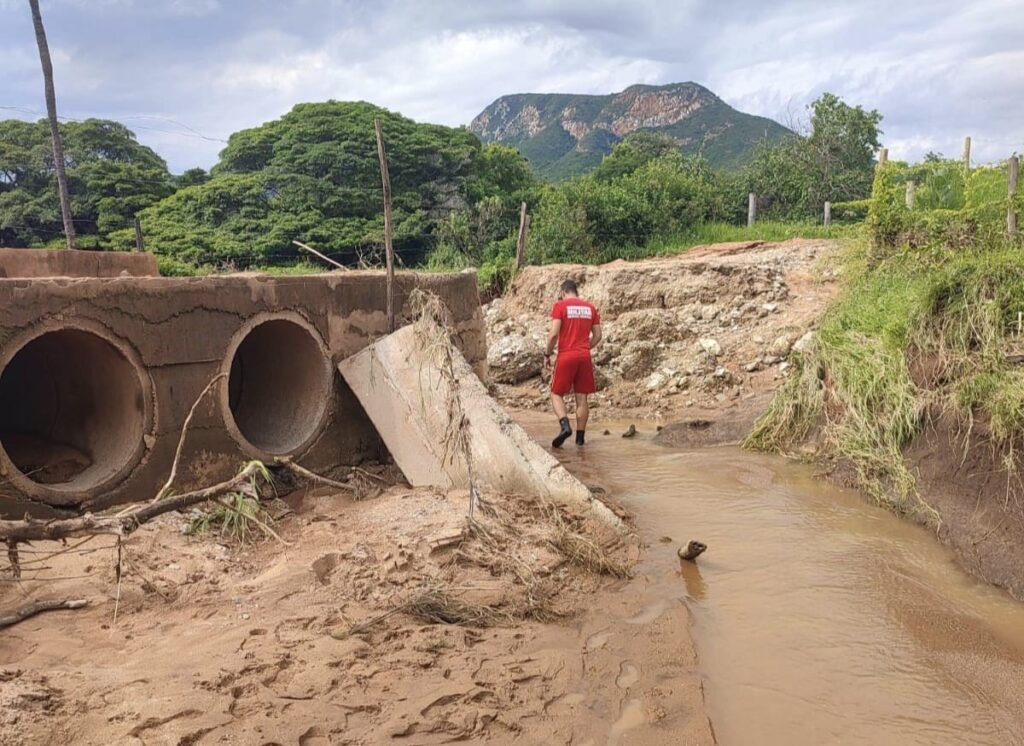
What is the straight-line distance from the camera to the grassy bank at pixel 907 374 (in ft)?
17.8

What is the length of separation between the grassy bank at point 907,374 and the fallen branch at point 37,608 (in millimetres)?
5206

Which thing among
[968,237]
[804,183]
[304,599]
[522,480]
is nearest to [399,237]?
[804,183]

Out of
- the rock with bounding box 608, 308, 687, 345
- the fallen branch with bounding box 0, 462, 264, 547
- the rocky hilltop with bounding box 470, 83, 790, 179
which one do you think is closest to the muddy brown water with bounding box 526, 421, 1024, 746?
the fallen branch with bounding box 0, 462, 264, 547

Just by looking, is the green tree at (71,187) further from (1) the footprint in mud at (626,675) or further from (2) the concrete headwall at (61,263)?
(1) the footprint in mud at (626,675)

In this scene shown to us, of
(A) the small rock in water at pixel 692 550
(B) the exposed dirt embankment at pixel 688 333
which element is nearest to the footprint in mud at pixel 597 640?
(A) the small rock in water at pixel 692 550

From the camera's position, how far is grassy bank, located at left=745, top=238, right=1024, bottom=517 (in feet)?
17.8

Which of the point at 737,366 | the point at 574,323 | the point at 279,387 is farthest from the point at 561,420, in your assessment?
the point at 737,366

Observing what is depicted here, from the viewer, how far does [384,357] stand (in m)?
5.90

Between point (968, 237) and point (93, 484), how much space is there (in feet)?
26.8

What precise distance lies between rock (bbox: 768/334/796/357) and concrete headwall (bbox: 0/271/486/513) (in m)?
4.87

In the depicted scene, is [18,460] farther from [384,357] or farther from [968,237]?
[968,237]

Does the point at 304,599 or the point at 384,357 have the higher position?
the point at 384,357

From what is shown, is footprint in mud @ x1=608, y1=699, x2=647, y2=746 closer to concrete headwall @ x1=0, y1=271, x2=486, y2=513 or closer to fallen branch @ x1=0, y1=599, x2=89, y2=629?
fallen branch @ x1=0, y1=599, x2=89, y2=629

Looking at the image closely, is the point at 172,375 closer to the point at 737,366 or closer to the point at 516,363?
the point at 516,363
